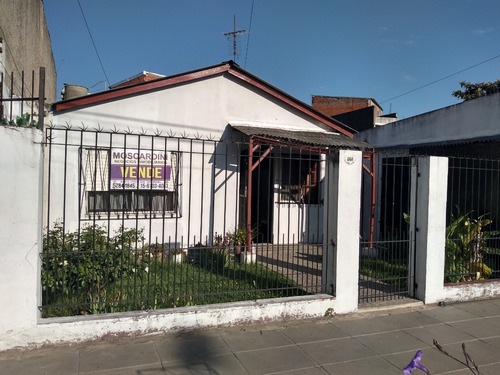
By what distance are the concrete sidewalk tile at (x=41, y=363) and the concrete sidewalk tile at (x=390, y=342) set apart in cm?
294

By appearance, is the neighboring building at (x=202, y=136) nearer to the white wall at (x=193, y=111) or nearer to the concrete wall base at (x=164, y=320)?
the white wall at (x=193, y=111)

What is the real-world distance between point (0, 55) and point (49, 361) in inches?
184

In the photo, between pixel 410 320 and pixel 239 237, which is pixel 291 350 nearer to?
A: pixel 410 320

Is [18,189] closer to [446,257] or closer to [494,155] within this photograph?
[446,257]

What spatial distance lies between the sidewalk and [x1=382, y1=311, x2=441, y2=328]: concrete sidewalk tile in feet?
0.04

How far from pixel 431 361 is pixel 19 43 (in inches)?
329

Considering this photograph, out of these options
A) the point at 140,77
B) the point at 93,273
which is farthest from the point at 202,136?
the point at 140,77

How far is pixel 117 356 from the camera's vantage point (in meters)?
3.71

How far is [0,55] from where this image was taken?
230 inches

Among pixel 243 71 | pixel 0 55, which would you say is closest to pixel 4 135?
pixel 0 55

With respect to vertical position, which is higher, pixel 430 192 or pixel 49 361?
pixel 430 192

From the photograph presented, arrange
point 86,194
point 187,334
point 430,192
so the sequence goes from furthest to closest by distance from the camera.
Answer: point 86,194 < point 430,192 < point 187,334

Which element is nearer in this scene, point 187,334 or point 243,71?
point 187,334

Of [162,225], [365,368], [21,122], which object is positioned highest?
[21,122]
